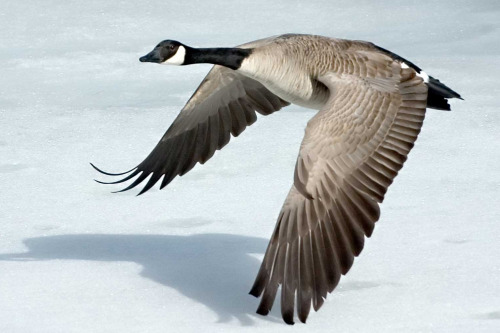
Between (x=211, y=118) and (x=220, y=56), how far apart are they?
0.70 metres

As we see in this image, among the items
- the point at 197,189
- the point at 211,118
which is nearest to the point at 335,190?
the point at 211,118

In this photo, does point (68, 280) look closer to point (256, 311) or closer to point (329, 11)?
point (256, 311)

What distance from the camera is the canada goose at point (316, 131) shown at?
4.00 meters

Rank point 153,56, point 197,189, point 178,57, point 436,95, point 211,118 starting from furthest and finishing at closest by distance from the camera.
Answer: point 197,189, point 211,118, point 436,95, point 178,57, point 153,56

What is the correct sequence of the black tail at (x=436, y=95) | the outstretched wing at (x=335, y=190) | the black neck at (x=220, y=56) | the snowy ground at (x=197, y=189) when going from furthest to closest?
the black tail at (x=436, y=95) → the black neck at (x=220, y=56) → the snowy ground at (x=197, y=189) → the outstretched wing at (x=335, y=190)

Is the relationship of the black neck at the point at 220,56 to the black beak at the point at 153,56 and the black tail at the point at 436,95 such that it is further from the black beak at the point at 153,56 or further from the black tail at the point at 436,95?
the black tail at the point at 436,95

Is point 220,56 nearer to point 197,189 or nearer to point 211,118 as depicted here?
point 211,118

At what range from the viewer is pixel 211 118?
5.62 metres

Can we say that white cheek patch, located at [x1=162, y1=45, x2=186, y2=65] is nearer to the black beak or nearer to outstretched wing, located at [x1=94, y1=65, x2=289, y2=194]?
the black beak

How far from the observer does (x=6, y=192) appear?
5.71 meters

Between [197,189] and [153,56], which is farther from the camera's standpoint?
[197,189]

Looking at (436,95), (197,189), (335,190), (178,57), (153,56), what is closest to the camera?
(335,190)

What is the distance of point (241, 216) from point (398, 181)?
A: 0.99 meters

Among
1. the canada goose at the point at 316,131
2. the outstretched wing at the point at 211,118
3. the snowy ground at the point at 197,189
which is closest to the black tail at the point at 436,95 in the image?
the canada goose at the point at 316,131
